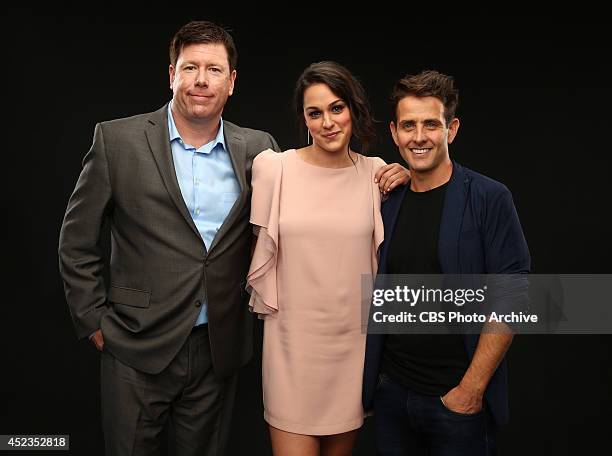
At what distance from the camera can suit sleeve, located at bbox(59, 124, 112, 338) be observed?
2717 mm

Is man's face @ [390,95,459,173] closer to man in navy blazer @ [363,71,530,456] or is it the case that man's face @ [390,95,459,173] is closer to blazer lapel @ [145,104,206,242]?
man in navy blazer @ [363,71,530,456]

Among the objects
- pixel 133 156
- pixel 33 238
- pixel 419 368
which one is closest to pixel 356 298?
pixel 419 368

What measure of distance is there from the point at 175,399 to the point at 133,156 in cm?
96

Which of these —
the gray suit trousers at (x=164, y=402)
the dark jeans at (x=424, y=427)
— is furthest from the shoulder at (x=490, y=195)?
the gray suit trousers at (x=164, y=402)

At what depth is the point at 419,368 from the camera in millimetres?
2447

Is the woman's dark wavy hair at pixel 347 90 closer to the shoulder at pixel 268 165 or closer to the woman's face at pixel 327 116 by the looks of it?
the woman's face at pixel 327 116

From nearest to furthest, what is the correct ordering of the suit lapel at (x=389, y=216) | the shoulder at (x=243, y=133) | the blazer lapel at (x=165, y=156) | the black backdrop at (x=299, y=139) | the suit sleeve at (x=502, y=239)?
the suit sleeve at (x=502, y=239)
the suit lapel at (x=389, y=216)
the blazer lapel at (x=165, y=156)
the shoulder at (x=243, y=133)
the black backdrop at (x=299, y=139)

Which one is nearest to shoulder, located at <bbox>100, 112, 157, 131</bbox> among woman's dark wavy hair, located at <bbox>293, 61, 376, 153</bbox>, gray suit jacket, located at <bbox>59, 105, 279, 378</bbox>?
gray suit jacket, located at <bbox>59, 105, 279, 378</bbox>

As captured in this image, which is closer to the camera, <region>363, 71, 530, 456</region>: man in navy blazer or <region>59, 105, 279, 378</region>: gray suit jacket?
<region>363, 71, 530, 456</region>: man in navy blazer

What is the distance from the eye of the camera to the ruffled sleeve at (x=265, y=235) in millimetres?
2646

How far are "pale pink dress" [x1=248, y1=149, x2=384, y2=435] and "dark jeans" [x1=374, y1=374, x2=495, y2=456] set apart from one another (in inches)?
6.7

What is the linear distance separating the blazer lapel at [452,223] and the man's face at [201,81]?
0.93m

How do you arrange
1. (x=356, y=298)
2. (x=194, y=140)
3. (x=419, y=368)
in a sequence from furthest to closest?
(x=194, y=140)
(x=356, y=298)
(x=419, y=368)

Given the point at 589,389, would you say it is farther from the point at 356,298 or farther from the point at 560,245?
the point at 356,298
